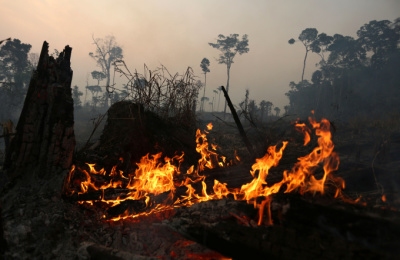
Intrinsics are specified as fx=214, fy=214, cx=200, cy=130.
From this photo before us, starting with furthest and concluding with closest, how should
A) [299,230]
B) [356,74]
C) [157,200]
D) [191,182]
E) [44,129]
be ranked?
[356,74], [191,182], [157,200], [44,129], [299,230]

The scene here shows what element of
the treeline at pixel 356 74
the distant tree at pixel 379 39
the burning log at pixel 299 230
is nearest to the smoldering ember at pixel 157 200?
the burning log at pixel 299 230

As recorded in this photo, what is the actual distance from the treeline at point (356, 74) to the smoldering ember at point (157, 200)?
42.0 m

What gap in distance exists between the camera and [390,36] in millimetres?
49438

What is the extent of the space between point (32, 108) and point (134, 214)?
2756mm

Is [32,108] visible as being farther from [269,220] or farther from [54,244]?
[269,220]

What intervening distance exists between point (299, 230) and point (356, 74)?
61.0 meters

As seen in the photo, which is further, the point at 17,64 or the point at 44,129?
the point at 17,64

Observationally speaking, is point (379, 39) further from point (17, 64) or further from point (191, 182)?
point (17, 64)

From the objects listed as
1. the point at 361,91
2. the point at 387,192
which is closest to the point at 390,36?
the point at 361,91

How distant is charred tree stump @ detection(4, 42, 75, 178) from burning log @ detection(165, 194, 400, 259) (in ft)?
8.39

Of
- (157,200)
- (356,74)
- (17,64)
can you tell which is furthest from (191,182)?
(356,74)

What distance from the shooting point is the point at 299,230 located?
7.74 ft

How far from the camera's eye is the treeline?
4297 centimetres

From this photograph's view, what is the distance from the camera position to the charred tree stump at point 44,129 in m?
3.83
